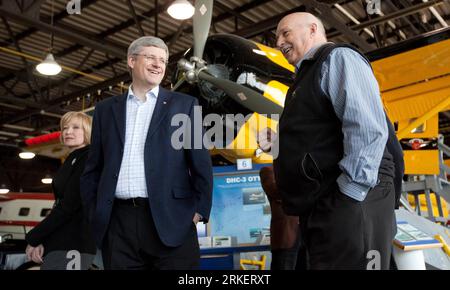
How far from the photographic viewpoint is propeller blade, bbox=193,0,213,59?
16.8 ft

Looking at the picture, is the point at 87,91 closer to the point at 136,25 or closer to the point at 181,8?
the point at 136,25

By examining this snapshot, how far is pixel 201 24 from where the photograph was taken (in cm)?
518

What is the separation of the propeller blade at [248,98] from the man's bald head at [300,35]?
2.44 meters

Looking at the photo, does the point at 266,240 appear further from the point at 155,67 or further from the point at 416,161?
the point at 155,67

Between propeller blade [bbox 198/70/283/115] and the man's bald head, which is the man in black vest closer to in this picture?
the man's bald head

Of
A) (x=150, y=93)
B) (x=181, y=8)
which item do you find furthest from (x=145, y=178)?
(x=181, y=8)

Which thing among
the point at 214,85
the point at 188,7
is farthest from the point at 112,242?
the point at 188,7

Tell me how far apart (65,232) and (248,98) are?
2.49m

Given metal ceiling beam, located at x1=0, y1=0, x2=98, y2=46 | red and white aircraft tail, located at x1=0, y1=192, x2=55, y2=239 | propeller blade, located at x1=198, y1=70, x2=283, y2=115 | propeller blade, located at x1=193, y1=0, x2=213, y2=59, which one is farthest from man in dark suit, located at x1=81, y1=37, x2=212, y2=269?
red and white aircraft tail, located at x1=0, y1=192, x2=55, y2=239

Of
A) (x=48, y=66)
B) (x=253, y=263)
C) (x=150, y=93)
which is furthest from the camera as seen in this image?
(x=48, y=66)

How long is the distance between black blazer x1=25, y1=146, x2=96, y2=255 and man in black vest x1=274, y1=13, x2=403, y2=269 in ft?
4.40

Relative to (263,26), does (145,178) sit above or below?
below

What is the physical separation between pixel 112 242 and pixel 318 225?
927 millimetres

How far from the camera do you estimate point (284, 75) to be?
16.7 feet
